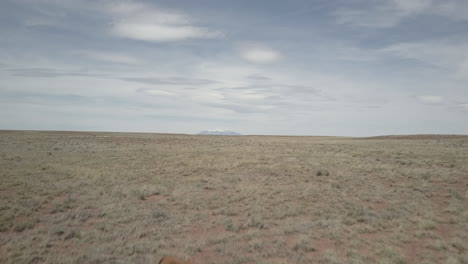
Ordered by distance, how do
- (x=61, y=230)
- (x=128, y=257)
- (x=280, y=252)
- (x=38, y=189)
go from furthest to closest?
(x=38, y=189) → (x=61, y=230) → (x=280, y=252) → (x=128, y=257)

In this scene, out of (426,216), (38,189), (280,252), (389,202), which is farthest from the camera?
(38,189)

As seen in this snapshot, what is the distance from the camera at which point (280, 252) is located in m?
8.20

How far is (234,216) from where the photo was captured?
38.6 feet

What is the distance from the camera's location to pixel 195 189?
53.3 ft

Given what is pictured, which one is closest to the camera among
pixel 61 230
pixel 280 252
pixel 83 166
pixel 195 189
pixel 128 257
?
pixel 128 257

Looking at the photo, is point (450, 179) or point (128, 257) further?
point (450, 179)

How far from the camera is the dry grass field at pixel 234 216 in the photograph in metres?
8.08

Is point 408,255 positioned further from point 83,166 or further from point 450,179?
point 83,166

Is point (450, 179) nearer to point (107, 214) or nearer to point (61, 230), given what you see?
point (107, 214)

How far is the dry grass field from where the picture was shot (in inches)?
318

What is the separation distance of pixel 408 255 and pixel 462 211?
5978 mm

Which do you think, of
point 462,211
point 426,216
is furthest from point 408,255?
point 462,211

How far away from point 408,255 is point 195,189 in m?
10.6

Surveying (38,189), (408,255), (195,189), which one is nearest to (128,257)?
(408,255)
